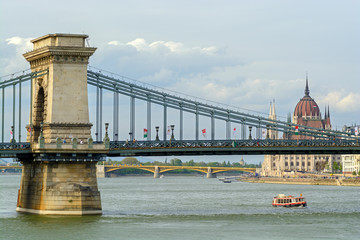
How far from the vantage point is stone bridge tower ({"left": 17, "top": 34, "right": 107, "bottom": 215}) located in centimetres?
7888

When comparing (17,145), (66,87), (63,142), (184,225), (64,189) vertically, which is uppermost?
(66,87)

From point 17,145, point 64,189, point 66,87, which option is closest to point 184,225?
point 64,189

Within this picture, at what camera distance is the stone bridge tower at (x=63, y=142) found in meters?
78.9

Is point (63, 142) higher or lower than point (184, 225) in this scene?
higher

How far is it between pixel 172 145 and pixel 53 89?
44.7 feet

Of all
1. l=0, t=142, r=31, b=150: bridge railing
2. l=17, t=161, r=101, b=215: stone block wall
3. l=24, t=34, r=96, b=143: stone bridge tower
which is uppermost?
l=24, t=34, r=96, b=143: stone bridge tower

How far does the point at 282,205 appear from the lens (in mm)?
107375

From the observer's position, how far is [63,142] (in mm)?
80125

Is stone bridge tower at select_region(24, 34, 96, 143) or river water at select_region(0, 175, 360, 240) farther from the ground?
stone bridge tower at select_region(24, 34, 96, 143)

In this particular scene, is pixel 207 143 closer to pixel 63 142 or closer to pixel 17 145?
pixel 63 142

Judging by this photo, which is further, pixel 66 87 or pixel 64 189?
pixel 66 87

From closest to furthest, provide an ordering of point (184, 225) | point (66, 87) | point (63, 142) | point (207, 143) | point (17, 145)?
point (184, 225) < point (63, 142) < point (66, 87) < point (17, 145) < point (207, 143)

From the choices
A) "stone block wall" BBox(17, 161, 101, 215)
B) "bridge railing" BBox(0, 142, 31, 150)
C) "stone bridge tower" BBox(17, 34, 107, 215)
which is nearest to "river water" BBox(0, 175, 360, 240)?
"stone block wall" BBox(17, 161, 101, 215)

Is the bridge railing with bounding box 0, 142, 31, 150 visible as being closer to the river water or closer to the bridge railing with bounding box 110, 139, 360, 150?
the river water
